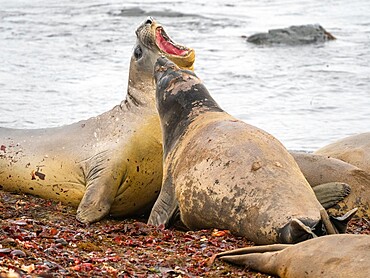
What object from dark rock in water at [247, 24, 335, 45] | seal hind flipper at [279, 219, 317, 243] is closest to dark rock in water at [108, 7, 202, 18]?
dark rock in water at [247, 24, 335, 45]

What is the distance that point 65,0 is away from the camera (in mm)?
28172

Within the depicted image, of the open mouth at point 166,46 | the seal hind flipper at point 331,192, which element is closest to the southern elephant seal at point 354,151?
the seal hind flipper at point 331,192

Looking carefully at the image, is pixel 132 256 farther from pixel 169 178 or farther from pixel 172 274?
pixel 169 178

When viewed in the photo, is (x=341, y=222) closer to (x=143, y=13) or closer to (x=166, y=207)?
(x=166, y=207)

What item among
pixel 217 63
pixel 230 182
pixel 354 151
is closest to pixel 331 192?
pixel 230 182

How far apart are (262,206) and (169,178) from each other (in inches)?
43.3

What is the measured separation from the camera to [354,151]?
8266 mm

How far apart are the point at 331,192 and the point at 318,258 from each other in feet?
6.97

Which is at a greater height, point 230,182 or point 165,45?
point 165,45

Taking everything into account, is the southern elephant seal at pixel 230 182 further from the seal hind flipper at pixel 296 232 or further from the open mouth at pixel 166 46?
the open mouth at pixel 166 46

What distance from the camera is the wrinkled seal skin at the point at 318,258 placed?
A: 4738 mm

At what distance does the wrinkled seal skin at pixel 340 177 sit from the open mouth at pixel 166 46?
1342 millimetres

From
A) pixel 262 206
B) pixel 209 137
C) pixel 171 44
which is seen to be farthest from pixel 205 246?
pixel 171 44

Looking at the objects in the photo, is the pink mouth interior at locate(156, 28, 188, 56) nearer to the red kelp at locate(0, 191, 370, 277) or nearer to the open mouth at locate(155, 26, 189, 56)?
the open mouth at locate(155, 26, 189, 56)
